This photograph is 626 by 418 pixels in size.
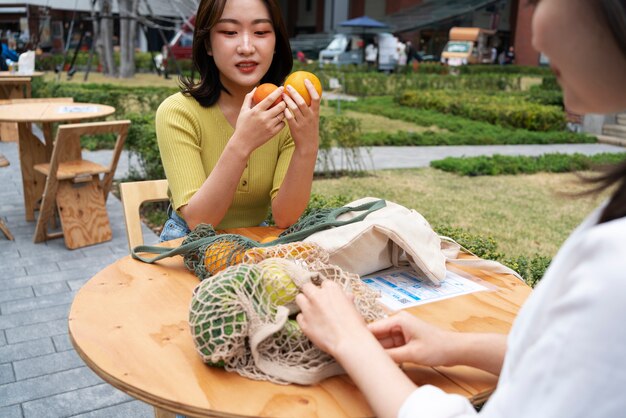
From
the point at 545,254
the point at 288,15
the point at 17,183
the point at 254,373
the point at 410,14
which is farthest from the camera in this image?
the point at 288,15

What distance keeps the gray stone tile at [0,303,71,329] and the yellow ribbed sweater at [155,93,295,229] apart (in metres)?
1.97

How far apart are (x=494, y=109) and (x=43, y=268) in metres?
11.4

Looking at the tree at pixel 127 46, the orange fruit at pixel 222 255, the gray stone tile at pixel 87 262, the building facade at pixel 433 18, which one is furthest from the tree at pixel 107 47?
the orange fruit at pixel 222 255

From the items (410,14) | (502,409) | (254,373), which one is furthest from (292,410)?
(410,14)

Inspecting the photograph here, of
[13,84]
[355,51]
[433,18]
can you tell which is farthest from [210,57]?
[433,18]

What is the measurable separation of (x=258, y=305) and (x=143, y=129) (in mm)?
5692

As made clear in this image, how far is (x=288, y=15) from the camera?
→ 43.4m

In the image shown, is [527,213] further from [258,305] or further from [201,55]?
[258,305]

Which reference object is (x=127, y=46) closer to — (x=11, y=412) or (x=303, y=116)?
(x=11, y=412)

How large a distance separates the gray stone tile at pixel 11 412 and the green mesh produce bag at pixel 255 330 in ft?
6.72

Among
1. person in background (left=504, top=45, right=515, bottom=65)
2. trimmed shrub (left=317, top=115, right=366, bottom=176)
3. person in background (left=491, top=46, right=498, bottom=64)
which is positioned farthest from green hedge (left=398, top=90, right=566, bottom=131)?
person in background (left=504, top=45, right=515, bottom=65)

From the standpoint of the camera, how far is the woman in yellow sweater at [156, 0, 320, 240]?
2031 millimetres

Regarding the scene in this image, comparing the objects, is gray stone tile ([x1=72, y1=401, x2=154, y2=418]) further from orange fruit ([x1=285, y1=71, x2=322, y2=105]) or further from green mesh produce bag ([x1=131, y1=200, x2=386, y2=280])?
orange fruit ([x1=285, y1=71, x2=322, y2=105])

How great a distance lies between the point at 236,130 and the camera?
202 centimetres
